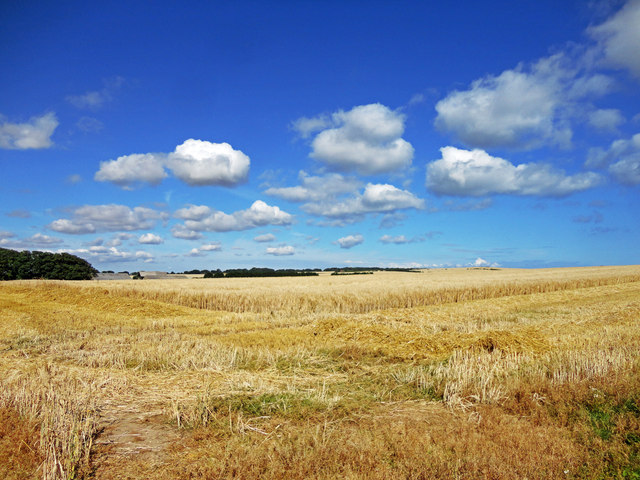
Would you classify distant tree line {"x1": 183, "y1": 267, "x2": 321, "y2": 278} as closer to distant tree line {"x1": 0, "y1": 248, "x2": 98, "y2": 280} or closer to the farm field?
distant tree line {"x1": 0, "y1": 248, "x2": 98, "y2": 280}

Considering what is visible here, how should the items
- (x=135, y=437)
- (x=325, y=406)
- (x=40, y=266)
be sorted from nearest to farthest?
(x=135, y=437) < (x=325, y=406) < (x=40, y=266)

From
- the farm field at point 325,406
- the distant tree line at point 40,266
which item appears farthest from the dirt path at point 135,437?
the distant tree line at point 40,266

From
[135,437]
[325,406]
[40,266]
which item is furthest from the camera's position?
[40,266]

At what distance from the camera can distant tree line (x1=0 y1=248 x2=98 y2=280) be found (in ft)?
232

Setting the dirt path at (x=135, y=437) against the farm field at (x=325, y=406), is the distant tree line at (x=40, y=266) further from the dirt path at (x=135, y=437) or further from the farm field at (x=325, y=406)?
the dirt path at (x=135, y=437)

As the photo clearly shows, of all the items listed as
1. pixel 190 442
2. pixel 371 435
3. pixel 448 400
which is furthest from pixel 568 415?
pixel 190 442

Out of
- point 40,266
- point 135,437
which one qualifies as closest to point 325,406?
point 135,437

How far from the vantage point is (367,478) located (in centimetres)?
480

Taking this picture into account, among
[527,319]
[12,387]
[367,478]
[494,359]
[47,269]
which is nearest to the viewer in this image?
[367,478]

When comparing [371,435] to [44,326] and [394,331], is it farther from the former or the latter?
[44,326]

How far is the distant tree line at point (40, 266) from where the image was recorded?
2778 inches

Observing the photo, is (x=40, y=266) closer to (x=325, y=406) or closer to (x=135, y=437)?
(x=135, y=437)

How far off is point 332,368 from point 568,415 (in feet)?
18.0

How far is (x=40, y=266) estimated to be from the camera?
2896 inches
